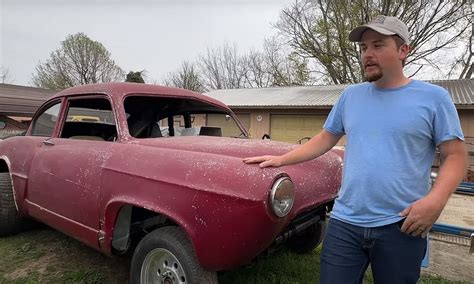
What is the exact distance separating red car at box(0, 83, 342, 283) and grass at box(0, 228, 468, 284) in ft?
1.14

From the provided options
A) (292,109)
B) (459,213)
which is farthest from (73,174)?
(292,109)

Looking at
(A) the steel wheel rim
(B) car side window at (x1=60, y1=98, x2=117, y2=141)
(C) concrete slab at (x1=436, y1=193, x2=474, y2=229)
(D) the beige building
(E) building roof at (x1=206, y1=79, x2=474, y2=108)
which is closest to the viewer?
(A) the steel wheel rim

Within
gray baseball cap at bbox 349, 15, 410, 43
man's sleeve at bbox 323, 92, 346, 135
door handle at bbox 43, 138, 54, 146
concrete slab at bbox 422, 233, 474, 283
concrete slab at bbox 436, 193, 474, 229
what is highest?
gray baseball cap at bbox 349, 15, 410, 43

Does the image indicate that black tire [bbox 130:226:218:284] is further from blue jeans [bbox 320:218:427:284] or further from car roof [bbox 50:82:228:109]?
car roof [bbox 50:82:228:109]

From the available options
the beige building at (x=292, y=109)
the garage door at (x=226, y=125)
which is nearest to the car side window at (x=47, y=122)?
the garage door at (x=226, y=125)

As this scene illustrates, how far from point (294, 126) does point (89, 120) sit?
13578mm

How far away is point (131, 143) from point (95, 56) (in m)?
38.7

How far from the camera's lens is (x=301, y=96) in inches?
720

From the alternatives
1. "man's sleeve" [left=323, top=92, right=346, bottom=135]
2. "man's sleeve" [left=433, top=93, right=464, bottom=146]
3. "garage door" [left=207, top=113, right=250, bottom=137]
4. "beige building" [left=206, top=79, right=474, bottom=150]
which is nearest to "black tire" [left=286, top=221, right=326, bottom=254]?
"garage door" [left=207, top=113, right=250, bottom=137]

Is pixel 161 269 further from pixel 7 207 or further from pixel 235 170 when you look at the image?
pixel 7 207

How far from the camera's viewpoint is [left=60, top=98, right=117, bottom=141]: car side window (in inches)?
146

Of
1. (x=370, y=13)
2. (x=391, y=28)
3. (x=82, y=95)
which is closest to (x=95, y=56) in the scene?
(x=370, y=13)

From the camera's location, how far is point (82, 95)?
3.56 metres

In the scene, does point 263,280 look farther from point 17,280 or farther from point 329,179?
point 17,280
